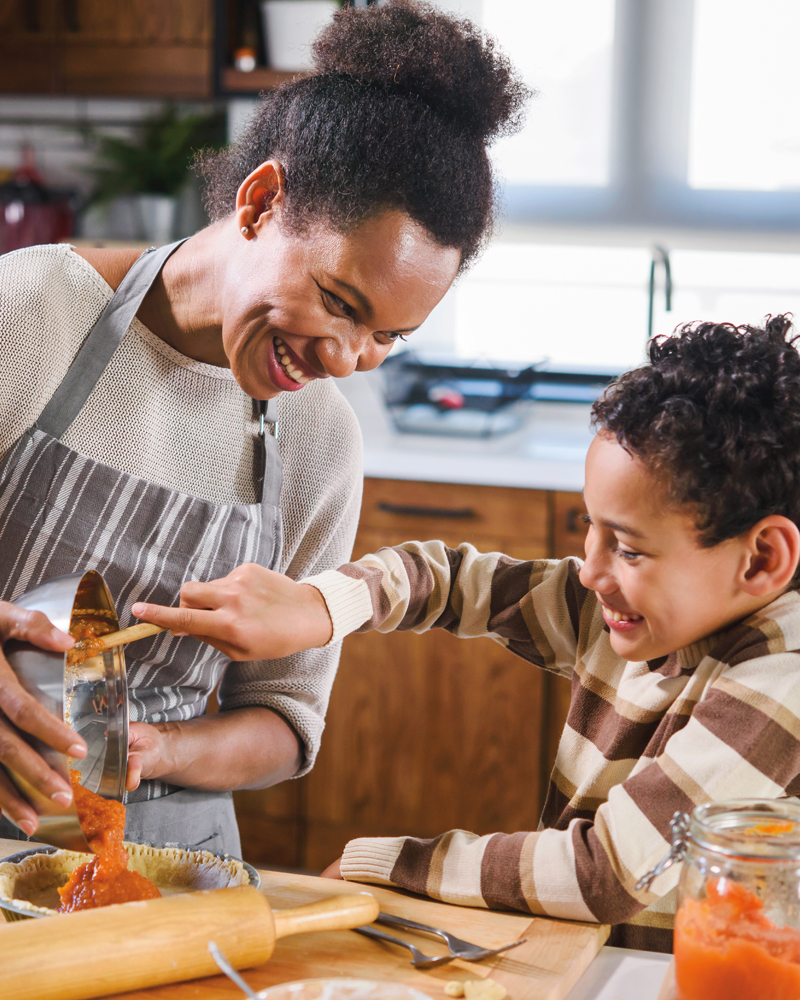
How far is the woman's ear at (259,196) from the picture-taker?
3.54 ft

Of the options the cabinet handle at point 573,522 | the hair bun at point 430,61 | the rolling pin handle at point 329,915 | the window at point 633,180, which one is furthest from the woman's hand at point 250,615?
the window at point 633,180

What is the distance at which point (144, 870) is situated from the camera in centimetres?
89

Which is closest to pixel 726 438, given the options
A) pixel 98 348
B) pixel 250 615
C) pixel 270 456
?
pixel 250 615

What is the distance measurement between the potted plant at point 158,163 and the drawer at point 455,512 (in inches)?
39.4

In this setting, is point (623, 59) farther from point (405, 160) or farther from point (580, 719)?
point (580, 719)

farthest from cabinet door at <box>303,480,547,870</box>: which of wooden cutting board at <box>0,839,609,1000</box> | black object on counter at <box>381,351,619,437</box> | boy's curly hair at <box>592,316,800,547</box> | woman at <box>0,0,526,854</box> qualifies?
wooden cutting board at <box>0,839,609,1000</box>

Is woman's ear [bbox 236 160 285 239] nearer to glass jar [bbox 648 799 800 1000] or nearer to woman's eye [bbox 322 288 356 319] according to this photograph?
woman's eye [bbox 322 288 356 319]

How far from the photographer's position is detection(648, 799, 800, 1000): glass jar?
646 mm

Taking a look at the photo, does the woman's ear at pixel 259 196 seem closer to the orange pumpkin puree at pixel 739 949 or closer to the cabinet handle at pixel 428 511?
the orange pumpkin puree at pixel 739 949

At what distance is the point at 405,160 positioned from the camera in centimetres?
102

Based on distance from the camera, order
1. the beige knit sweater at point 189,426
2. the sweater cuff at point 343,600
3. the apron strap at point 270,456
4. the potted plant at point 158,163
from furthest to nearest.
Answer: the potted plant at point 158,163, the apron strap at point 270,456, the beige knit sweater at point 189,426, the sweater cuff at point 343,600

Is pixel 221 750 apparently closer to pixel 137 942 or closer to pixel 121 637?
pixel 121 637

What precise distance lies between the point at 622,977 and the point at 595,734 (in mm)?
274

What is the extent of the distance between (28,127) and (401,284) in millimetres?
2430
